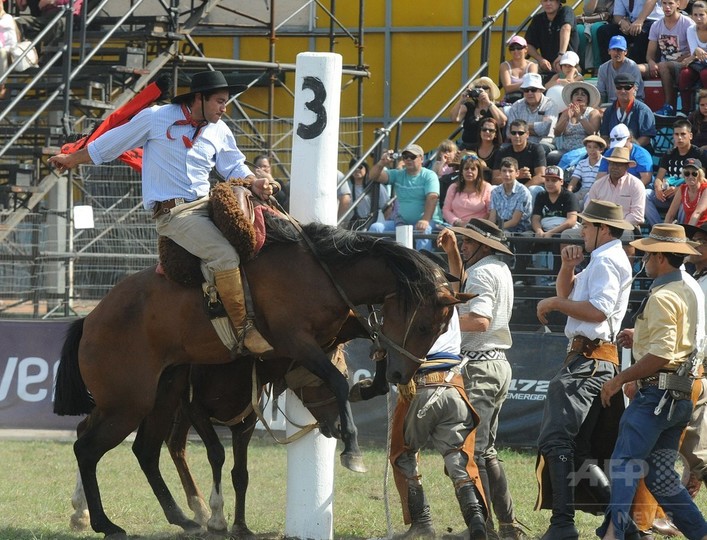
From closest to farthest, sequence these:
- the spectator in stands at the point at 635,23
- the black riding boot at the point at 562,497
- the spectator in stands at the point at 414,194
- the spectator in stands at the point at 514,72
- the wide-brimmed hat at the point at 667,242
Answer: the wide-brimmed hat at the point at 667,242
the black riding boot at the point at 562,497
the spectator in stands at the point at 414,194
the spectator in stands at the point at 635,23
the spectator in stands at the point at 514,72

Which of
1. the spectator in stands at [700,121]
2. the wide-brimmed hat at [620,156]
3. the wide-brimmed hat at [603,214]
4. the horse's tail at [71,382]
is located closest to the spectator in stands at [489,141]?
the wide-brimmed hat at [620,156]

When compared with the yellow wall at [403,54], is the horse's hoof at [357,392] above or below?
below

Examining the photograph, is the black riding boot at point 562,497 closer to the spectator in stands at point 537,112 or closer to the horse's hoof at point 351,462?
the horse's hoof at point 351,462

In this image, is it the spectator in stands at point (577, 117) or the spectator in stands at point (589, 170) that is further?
the spectator in stands at point (577, 117)

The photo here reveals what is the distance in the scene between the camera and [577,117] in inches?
520

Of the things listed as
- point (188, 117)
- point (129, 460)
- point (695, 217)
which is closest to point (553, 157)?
point (695, 217)

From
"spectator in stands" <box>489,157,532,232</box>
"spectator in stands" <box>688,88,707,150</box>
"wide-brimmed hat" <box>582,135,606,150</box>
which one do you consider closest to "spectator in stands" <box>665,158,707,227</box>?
"wide-brimmed hat" <box>582,135,606,150</box>

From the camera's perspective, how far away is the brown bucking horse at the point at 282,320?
659 cm

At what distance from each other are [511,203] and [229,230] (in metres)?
5.77

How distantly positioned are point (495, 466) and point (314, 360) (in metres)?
1.52

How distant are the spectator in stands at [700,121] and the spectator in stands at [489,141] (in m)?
2.16

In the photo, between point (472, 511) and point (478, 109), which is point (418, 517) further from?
point (478, 109)

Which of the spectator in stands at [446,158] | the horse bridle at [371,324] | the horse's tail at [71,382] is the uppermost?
the spectator in stands at [446,158]

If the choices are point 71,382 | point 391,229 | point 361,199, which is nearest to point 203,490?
point 71,382
